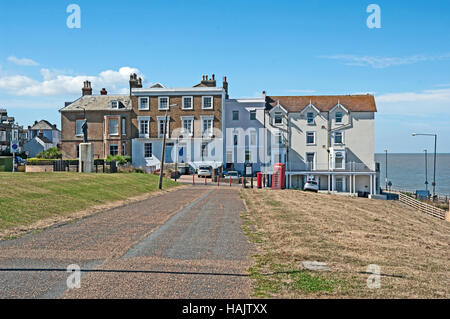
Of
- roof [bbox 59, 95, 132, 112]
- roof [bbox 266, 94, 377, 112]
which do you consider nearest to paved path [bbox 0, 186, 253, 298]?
roof [bbox 59, 95, 132, 112]

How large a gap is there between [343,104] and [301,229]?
5109cm

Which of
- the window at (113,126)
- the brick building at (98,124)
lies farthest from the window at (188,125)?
the window at (113,126)

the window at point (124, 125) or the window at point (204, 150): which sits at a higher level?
the window at point (124, 125)

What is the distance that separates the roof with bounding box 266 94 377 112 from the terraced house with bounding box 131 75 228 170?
30.7ft

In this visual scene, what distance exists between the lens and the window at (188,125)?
61812 millimetres

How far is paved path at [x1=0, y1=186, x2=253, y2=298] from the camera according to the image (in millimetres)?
8383

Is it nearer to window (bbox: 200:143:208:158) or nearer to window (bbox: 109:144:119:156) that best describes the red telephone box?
window (bbox: 200:143:208:158)

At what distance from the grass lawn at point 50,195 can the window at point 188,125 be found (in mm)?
27403

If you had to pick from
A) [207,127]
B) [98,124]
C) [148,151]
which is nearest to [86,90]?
[98,124]

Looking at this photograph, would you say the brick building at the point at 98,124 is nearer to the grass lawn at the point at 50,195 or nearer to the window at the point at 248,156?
the window at the point at 248,156

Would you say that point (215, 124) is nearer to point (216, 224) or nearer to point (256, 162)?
point (256, 162)

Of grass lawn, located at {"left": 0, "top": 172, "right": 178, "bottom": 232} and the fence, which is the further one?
the fence

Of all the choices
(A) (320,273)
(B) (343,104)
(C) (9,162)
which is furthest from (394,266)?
(B) (343,104)
